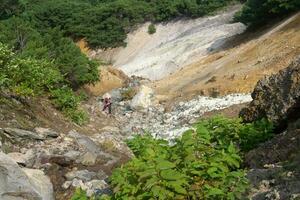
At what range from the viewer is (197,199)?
17.9ft

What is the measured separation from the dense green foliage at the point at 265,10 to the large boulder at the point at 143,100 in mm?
11828

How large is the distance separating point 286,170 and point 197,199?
1.27m

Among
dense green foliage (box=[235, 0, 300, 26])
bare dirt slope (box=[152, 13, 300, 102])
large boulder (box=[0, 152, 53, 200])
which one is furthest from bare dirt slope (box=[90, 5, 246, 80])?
large boulder (box=[0, 152, 53, 200])

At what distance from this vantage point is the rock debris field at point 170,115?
19905 millimetres

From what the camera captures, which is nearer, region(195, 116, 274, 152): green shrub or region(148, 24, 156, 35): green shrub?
region(195, 116, 274, 152): green shrub

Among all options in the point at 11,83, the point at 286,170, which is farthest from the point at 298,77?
the point at 11,83

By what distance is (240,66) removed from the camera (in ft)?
87.6

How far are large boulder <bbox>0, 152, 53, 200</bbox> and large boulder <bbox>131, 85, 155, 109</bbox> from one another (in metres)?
16.2

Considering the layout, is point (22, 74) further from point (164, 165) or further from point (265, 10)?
point (265, 10)

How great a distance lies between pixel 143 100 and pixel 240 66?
5401 millimetres

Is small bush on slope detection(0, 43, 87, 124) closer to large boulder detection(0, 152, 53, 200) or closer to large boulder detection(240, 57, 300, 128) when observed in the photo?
large boulder detection(0, 152, 53, 200)

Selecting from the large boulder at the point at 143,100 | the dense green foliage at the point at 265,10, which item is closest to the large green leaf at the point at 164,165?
the large boulder at the point at 143,100

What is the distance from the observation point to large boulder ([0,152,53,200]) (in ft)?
25.6

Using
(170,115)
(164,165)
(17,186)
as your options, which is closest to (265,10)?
(170,115)
